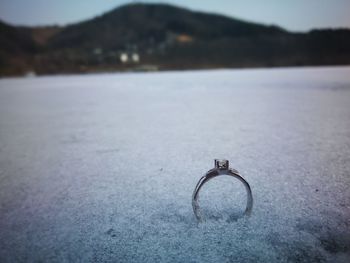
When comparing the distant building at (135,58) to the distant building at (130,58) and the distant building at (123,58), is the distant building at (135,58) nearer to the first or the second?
the distant building at (130,58)

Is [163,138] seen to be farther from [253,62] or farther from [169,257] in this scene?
[253,62]

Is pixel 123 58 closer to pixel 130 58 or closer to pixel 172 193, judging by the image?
pixel 130 58

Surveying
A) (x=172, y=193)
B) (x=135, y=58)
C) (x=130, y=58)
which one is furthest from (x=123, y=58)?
(x=172, y=193)

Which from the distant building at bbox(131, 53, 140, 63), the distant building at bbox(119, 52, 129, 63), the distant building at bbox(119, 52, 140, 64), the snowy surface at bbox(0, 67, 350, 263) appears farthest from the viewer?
the distant building at bbox(131, 53, 140, 63)

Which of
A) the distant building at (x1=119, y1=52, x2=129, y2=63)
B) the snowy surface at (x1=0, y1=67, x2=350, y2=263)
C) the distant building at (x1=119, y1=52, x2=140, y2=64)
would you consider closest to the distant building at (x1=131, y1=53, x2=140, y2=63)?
the distant building at (x1=119, y1=52, x2=140, y2=64)

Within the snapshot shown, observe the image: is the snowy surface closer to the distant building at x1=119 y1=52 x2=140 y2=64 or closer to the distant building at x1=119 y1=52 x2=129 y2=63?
the distant building at x1=119 y1=52 x2=129 y2=63

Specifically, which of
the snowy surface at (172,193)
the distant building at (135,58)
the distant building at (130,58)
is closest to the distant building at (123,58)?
the distant building at (130,58)

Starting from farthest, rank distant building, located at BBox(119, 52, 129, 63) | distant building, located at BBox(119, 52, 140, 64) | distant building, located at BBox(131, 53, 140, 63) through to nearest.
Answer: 1. distant building, located at BBox(131, 53, 140, 63)
2. distant building, located at BBox(119, 52, 140, 64)
3. distant building, located at BBox(119, 52, 129, 63)

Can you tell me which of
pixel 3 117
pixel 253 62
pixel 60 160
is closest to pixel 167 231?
pixel 60 160

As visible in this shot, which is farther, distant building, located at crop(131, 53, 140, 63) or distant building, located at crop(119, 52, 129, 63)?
distant building, located at crop(131, 53, 140, 63)
